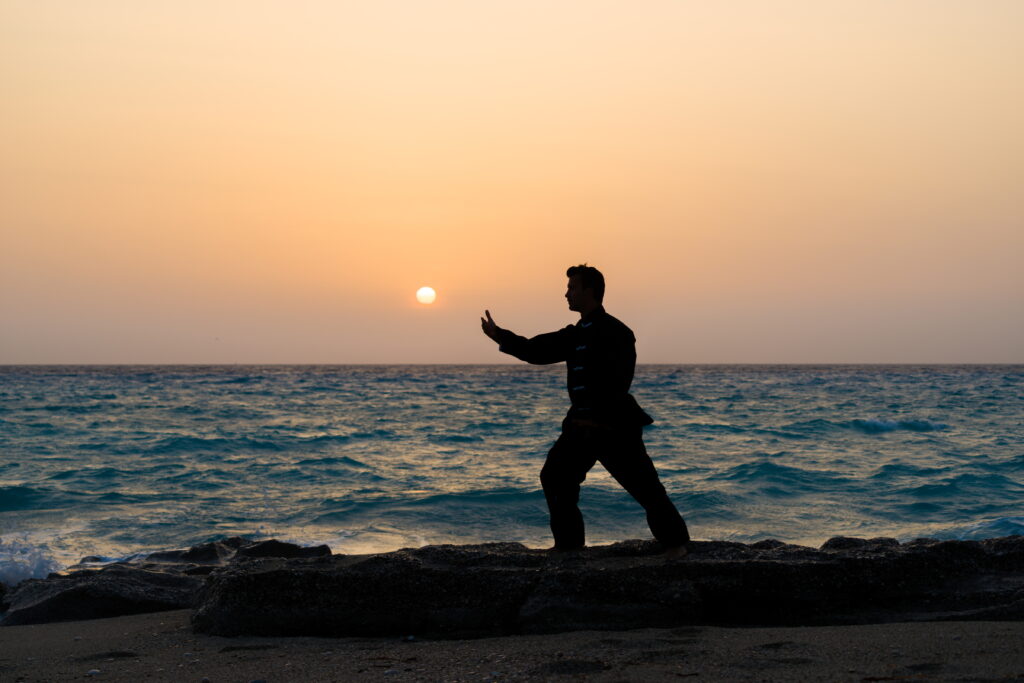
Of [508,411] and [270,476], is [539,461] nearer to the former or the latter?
[270,476]

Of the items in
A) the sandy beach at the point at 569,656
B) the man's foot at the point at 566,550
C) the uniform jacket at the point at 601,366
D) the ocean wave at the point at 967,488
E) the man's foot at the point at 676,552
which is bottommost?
the ocean wave at the point at 967,488

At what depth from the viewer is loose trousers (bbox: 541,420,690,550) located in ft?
17.9

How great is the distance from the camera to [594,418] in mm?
5496

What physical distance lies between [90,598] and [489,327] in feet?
9.99

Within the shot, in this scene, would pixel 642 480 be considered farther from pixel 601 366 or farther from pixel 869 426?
pixel 869 426

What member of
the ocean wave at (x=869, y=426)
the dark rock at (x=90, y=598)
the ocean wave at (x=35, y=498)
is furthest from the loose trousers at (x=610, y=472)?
the ocean wave at (x=869, y=426)

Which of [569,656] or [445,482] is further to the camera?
[445,482]

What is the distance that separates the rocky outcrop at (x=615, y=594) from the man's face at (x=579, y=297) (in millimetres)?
1532

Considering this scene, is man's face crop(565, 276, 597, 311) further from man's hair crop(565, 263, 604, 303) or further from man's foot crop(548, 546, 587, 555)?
man's foot crop(548, 546, 587, 555)

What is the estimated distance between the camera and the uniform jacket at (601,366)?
5.48 meters

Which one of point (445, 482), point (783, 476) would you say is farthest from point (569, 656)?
point (783, 476)

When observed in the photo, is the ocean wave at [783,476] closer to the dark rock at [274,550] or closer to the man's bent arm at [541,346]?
the dark rock at [274,550]

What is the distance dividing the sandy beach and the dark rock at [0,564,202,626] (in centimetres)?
89

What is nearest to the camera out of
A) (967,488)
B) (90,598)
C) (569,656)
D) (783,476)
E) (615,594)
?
(569,656)
